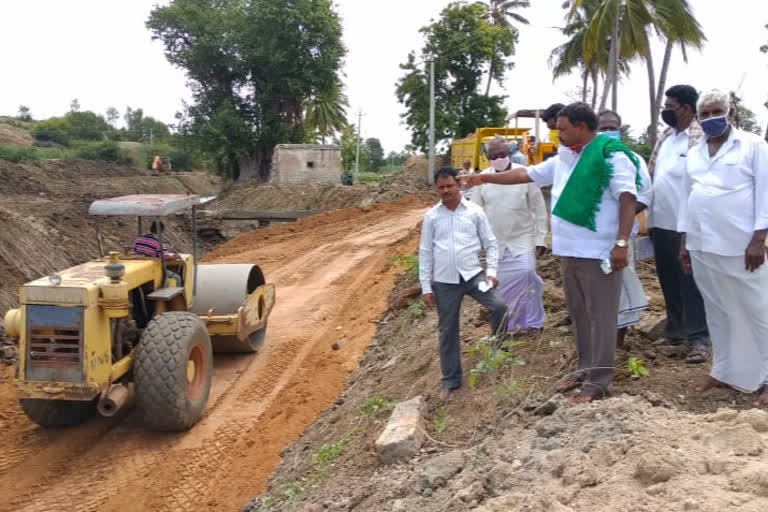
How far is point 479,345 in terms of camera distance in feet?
17.5

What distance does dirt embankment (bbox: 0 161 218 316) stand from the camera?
13.6m

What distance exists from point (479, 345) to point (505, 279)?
2.70 ft

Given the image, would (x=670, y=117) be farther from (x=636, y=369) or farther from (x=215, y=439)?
(x=215, y=439)

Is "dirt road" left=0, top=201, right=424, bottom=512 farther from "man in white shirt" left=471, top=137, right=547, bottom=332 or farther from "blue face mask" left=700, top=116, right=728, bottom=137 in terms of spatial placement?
"blue face mask" left=700, top=116, right=728, bottom=137

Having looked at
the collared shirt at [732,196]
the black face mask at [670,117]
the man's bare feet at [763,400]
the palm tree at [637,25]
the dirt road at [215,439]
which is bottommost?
the dirt road at [215,439]

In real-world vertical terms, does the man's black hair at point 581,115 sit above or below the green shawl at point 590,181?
above

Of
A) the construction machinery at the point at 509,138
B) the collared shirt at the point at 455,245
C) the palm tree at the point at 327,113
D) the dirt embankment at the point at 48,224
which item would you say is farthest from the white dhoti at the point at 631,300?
the palm tree at the point at 327,113

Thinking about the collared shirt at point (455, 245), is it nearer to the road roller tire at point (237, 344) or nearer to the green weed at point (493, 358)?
the green weed at point (493, 358)

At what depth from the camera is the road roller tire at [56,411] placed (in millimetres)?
6555

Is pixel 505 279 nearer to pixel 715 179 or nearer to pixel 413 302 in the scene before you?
pixel 715 179

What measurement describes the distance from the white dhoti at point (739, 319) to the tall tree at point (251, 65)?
98.6 feet

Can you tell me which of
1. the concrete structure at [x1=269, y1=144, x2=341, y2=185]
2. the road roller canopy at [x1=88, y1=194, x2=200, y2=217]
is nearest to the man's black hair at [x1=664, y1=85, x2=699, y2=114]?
the road roller canopy at [x1=88, y1=194, x2=200, y2=217]

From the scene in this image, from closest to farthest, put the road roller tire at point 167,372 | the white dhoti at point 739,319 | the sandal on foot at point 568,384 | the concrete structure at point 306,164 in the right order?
the white dhoti at point 739,319
the sandal on foot at point 568,384
the road roller tire at point 167,372
the concrete structure at point 306,164

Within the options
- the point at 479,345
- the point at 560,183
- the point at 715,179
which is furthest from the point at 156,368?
the point at 715,179
